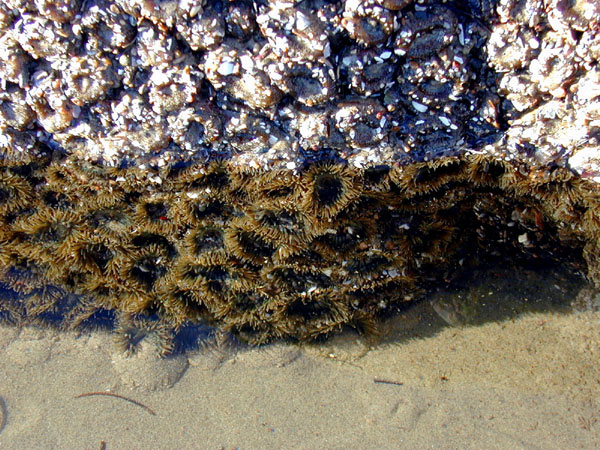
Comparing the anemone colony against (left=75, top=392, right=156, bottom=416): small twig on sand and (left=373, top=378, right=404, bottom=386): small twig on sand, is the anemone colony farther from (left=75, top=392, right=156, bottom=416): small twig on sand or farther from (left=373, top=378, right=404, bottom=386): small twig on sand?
(left=75, top=392, right=156, bottom=416): small twig on sand

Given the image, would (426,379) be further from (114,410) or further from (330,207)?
(114,410)

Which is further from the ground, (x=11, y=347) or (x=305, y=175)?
(x=305, y=175)

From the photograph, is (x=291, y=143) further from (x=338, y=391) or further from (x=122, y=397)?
(x=122, y=397)

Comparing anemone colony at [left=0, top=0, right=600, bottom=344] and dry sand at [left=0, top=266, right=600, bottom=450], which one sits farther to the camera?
dry sand at [left=0, top=266, right=600, bottom=450]

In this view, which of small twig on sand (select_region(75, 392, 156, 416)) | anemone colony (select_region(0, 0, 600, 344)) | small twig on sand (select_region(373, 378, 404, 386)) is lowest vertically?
small twig on sand (select_region(373, 378, 404, 386))

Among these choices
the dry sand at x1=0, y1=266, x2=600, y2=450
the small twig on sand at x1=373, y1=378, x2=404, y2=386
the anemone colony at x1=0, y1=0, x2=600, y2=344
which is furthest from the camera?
the small twig on sand at x1=373, y1=378, x2=404, y2=386

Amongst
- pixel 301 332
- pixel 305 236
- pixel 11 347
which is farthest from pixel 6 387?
pixel 305 236

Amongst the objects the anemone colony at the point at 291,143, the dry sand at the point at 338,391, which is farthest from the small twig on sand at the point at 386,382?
the anemone colony at the point at 291,143

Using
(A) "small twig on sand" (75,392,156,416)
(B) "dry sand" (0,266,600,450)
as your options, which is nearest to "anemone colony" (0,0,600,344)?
(B) "dry sand" (0,266,600,450)

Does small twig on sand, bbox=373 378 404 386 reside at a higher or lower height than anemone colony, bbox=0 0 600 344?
lower
